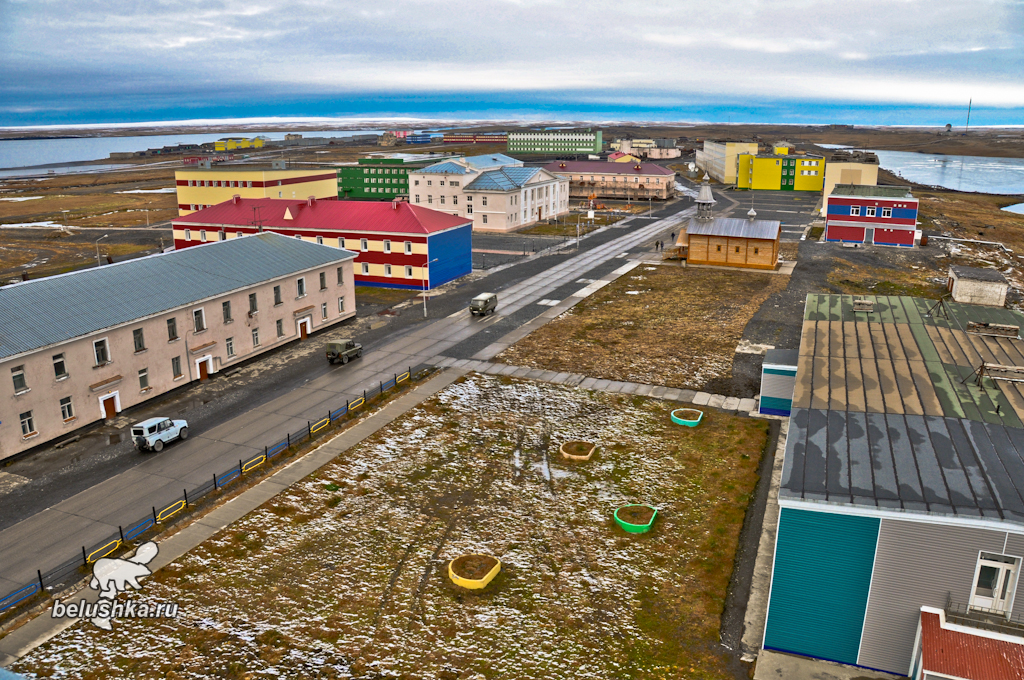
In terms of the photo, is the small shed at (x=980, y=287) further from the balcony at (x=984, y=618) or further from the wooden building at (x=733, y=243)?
the balcony at (x=984, y=618)

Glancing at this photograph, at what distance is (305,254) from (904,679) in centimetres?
4723

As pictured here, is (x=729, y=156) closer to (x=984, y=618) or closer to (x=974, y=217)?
(x=974, y=217)

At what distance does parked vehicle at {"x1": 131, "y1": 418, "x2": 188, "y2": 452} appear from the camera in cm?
3309

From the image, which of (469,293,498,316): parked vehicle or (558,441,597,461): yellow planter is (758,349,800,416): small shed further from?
(469,293,498,316): parked vehicle

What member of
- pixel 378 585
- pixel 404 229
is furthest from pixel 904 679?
pixel 404 229

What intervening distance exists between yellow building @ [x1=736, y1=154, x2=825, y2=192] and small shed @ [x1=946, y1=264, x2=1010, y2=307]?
10037cm

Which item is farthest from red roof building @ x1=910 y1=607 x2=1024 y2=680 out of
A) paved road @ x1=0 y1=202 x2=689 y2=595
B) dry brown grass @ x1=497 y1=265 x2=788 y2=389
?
paved road @ x1=0 y1=202 x2=689 y2=595

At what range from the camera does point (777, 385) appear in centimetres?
3731

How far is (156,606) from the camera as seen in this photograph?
22672mm

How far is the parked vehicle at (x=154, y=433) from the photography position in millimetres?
33094

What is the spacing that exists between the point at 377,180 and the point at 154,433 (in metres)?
99.2

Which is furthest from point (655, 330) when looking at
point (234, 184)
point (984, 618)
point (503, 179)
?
point (234, 184)

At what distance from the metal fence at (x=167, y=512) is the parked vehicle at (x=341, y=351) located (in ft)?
21.7

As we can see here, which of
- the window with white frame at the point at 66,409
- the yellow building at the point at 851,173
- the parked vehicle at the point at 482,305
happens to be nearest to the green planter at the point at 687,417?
the parked vehicle at the point at 482,305
